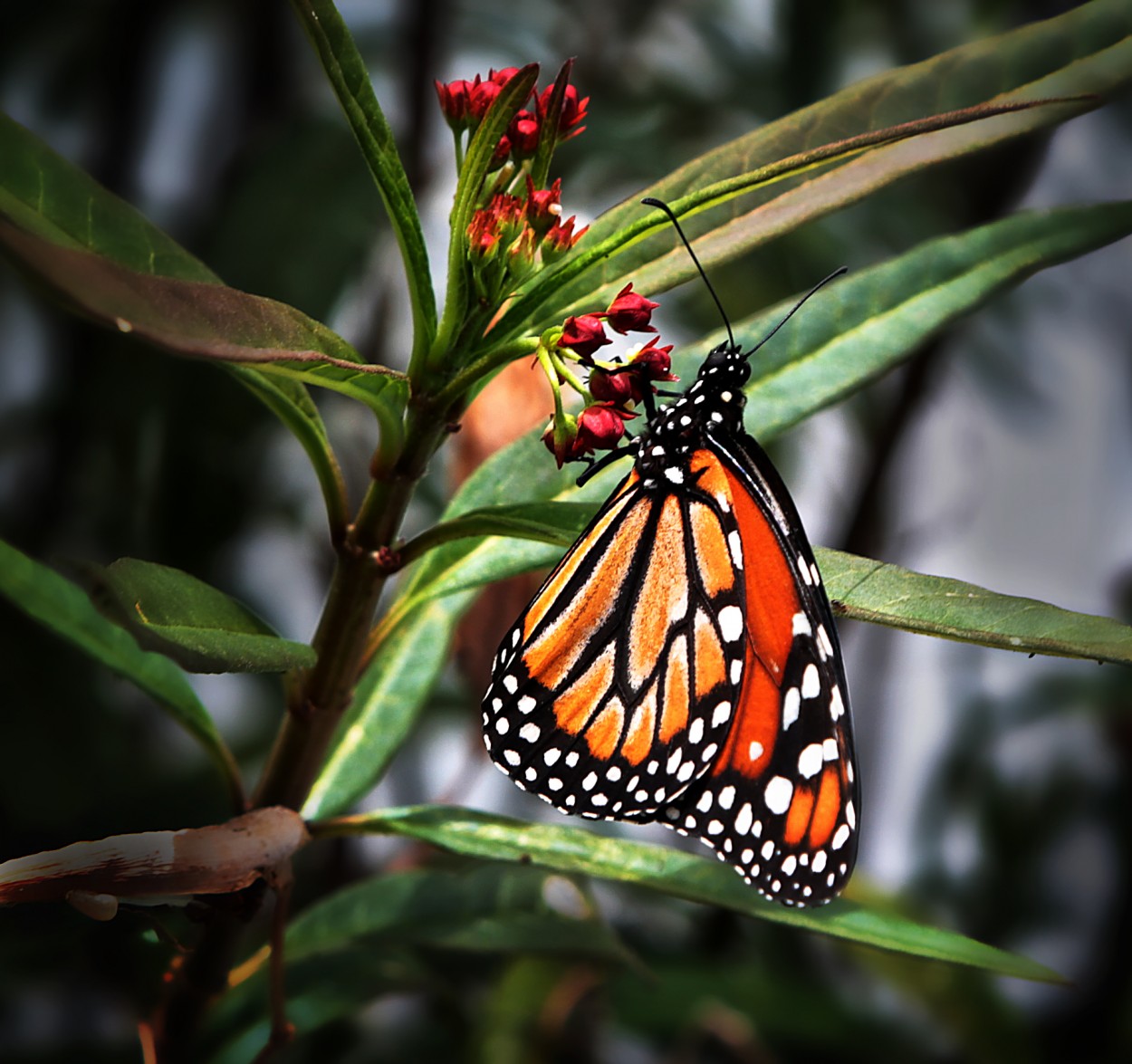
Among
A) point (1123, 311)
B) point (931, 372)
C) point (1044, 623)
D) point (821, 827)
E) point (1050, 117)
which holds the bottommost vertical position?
point (821, 827)

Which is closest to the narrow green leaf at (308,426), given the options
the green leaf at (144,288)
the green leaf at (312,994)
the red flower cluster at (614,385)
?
the green leaf at (144,288)

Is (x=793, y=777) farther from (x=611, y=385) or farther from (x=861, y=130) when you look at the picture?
(x=861, y=130)

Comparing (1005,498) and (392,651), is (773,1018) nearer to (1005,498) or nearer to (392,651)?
(392,651)

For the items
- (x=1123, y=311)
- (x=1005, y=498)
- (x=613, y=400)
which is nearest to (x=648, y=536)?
(x=613, y=400)

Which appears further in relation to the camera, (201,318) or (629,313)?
(629,313)

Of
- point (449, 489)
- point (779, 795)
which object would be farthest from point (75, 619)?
point (449, 489)

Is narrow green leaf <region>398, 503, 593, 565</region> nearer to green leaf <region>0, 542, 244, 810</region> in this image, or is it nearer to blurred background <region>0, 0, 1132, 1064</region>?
green leaf <region>0, 542, 244, 810</region>
